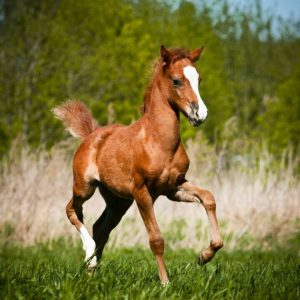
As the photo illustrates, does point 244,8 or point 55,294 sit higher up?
point 244,8

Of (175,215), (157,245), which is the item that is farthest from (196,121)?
(175,215)

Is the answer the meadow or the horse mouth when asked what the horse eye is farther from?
the meadow

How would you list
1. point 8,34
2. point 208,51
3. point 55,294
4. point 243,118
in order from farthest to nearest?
1. point 243,118
2. point 208,51
3. point 8,34
4. point 55,294

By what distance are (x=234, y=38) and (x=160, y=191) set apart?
36.7 meters

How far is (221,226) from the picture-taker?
1291 centimetres

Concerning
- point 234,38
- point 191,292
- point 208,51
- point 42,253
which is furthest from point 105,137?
point 234,38

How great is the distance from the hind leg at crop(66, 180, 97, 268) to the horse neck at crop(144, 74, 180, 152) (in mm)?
1391

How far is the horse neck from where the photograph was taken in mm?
6180

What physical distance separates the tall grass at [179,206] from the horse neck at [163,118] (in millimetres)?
6267

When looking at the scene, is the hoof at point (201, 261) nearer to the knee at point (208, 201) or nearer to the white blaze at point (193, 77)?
the knee at point (208, 201)

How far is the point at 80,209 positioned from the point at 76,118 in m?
1.24

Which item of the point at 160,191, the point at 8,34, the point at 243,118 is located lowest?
the point at 243,118

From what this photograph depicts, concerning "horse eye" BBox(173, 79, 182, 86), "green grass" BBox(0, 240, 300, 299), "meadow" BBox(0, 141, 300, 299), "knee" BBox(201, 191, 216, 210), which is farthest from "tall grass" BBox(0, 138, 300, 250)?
"horse eye" BBox(173, 79, 182, 86)

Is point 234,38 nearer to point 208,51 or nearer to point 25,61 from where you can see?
point 208,51
